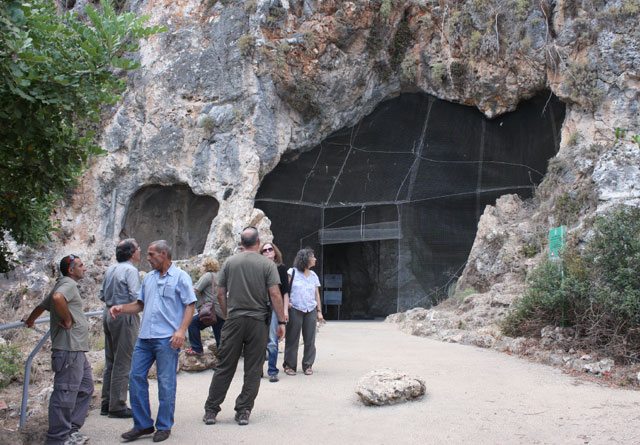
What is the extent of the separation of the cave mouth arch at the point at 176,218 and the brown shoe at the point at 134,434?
12.0 metres

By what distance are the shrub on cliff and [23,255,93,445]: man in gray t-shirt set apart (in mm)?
5333

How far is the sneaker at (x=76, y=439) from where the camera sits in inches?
143

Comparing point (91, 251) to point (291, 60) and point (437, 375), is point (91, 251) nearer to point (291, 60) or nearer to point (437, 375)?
point (291, 60)

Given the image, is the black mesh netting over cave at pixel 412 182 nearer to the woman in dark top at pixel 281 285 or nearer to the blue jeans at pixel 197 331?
the blue jeans at pixel 197 331

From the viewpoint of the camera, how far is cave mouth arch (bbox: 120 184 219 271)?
15398 millimetres

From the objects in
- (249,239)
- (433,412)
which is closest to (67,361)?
(249,239)

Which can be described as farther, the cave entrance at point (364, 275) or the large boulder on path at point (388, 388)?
the cave entrance at point (364, 275)

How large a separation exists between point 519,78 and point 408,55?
3.07 meters

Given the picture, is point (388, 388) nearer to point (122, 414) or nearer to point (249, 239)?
point (249, 239)

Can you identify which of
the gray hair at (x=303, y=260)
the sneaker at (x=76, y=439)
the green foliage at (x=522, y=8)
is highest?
the green foliage at (x=522, y=8)

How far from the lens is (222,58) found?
14.5 m

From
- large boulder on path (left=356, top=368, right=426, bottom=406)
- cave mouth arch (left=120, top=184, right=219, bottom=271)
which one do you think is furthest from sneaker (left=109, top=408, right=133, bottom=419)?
cave mouth arch (left=120, top=184, right=219, bottom=271)

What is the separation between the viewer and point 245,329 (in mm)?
4125

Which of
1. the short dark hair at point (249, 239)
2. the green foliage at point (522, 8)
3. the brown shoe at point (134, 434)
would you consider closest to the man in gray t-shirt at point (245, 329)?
the short dark hair at point (249, 239)
